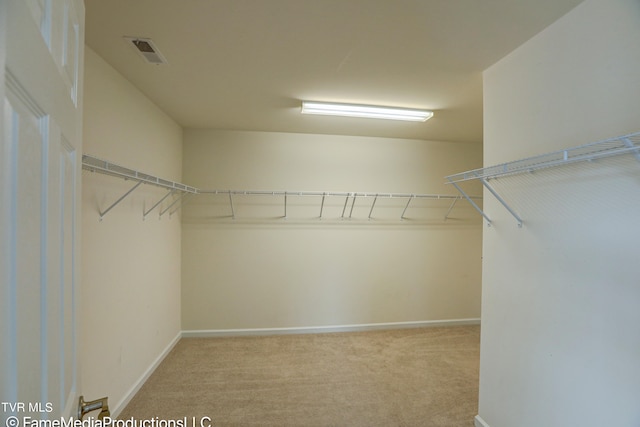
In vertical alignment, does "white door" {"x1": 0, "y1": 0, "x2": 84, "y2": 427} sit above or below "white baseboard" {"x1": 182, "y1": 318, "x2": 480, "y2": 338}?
above

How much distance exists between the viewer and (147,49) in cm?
160

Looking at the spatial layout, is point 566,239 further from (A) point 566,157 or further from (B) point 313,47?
(B) point 313,47

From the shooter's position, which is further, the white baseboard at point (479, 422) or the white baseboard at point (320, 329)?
the white baseboard at point (320, 329)

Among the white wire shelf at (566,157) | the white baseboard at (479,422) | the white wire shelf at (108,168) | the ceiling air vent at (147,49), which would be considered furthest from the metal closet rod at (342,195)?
the white baseboard at (479,422)

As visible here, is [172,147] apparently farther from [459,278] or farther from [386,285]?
[459,278]

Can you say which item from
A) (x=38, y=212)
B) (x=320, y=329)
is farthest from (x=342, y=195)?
(x=38, y=212)

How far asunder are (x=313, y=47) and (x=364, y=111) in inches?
38.1

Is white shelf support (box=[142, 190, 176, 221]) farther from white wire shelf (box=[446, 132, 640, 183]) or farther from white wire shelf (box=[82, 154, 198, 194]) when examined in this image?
white wire shelf (box=[446, 132, 640, 183])

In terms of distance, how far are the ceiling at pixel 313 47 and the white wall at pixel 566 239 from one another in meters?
0.23

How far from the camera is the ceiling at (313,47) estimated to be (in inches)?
50.4

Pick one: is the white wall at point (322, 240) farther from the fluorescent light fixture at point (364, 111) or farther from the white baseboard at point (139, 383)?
the fluorescent light fixture at point (364, 111)

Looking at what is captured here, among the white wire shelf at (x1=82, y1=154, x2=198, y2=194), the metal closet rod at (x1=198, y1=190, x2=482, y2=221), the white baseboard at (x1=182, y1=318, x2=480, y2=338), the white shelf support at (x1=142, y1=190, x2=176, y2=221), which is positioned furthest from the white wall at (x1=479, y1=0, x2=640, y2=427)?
the white shelf support at (x1=142, y1=190, x2=176, y2=221)

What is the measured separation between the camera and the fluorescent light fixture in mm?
2354

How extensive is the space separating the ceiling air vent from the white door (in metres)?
0.88
